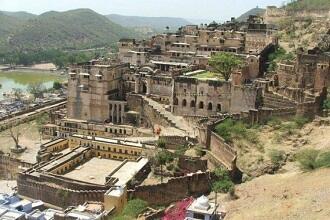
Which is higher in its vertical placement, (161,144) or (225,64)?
(225,64)

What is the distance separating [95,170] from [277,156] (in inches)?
530

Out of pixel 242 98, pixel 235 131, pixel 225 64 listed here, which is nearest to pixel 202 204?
pixel 235 131

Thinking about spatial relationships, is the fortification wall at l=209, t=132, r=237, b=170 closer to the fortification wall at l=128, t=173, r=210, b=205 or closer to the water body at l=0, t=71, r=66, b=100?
the fortification wall at l=128, t=173, r=210, b=205

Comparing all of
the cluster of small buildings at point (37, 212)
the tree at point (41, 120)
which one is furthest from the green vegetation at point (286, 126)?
the tree at point (41, 120)

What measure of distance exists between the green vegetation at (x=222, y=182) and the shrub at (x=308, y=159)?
3850 millimetres

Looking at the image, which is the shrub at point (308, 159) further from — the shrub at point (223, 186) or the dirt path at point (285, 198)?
the shrub at point (223, 186)

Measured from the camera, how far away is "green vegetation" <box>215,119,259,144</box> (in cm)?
3166

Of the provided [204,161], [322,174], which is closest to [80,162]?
[204,161]

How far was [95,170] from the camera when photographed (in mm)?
35938

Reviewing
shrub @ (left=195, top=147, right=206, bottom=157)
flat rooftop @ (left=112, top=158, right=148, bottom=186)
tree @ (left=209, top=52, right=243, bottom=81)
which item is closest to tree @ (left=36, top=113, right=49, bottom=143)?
flat rooftop @ (left=112, top=158, right=148, bottom=186)

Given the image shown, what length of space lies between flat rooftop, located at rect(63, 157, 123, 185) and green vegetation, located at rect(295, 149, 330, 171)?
13062mm

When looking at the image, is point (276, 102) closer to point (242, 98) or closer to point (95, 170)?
point (242, 98)

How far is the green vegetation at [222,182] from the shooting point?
26.8 m

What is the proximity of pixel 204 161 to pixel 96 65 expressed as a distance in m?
18.0
